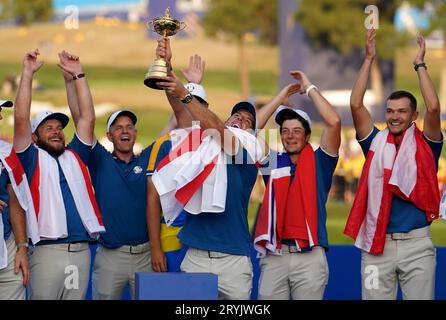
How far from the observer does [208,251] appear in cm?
697

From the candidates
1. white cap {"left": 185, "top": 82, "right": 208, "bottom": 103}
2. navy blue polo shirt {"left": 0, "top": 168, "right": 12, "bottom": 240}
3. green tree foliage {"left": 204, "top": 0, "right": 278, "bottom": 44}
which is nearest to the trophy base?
white cap {"left": 185, "top": 82, "right": 208, "bottom": 103}

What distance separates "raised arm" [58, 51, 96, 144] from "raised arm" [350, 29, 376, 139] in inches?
73.7

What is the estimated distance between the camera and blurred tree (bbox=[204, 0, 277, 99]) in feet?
134

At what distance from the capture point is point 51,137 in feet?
25.5

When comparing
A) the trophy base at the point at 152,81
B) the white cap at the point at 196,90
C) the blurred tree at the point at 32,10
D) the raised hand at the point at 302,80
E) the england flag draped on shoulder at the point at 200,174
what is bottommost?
the england flag draped on shoulder at the point at 200,174

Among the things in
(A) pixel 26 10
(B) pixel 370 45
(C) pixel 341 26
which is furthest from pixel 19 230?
(A) pixel 26 10

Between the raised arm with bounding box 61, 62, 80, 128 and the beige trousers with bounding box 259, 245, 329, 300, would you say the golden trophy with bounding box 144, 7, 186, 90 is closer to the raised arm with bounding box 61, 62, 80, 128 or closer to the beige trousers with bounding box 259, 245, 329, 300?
the raised arm with bounding box 61, 62, 80, 128

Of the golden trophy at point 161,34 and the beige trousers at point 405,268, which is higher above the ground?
the golden trophy at point 161,34

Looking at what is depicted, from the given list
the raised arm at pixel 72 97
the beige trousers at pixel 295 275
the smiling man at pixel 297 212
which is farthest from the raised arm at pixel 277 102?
the raised arm at pixel 72 97

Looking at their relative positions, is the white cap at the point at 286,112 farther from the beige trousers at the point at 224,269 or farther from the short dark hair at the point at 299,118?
the beige trousers at the point at 224,269

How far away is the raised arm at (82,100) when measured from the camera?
7812 mm

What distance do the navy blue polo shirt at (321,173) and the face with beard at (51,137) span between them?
1465 mm

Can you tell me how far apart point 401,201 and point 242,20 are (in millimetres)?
34240
